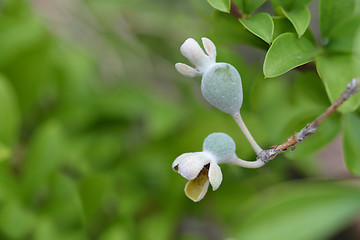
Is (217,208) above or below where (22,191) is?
above

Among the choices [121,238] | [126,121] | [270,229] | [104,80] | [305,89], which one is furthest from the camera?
[104,80]

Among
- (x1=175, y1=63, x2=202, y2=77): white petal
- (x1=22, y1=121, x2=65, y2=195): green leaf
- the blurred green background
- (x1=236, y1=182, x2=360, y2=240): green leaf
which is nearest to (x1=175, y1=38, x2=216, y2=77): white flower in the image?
(x1=175, y1=63, x2=202, y2=77): white petal

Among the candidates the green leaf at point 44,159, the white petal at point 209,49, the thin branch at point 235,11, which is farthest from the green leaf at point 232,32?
the green leaf at point 44,159

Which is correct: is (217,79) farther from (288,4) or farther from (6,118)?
(6,118)

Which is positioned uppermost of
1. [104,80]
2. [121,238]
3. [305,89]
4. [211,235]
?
[104,80]

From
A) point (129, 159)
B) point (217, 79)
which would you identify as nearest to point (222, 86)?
point (217, 79)

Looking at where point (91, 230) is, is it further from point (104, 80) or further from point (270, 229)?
point (104, 80)

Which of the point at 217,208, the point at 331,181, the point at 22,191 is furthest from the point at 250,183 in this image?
the point at 22,191
